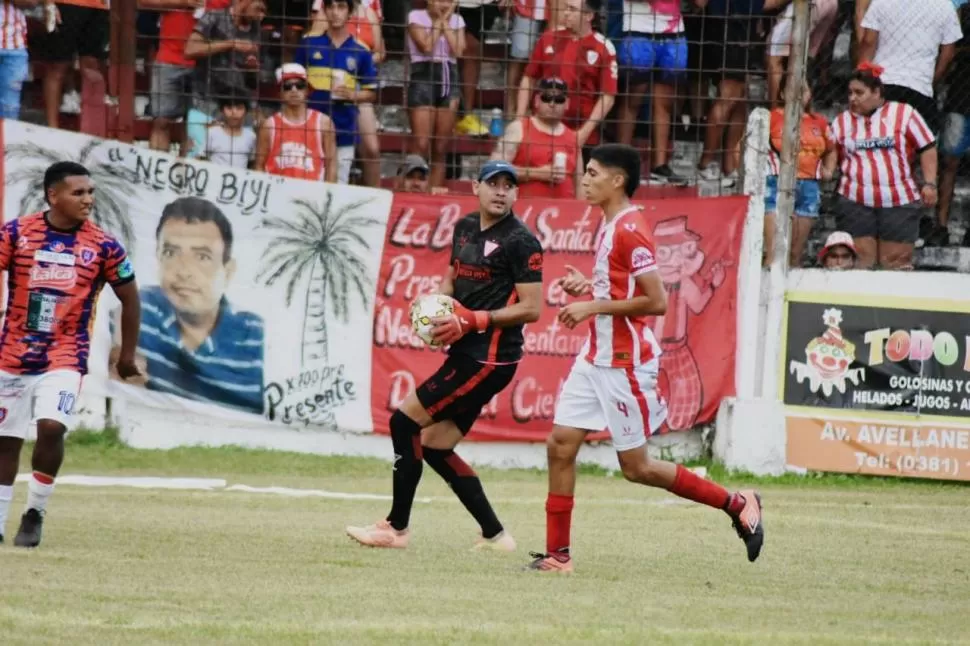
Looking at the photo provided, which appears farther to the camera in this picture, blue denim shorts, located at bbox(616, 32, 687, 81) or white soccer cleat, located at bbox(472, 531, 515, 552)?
blue denim shorts, located at bbox(616, 32, 687, 81)

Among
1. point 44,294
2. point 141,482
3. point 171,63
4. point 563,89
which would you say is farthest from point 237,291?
point 44,294

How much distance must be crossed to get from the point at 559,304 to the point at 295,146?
320cm

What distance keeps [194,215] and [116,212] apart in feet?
2.56

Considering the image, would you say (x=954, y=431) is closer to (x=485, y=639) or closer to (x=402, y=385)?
(x=402, y=385)

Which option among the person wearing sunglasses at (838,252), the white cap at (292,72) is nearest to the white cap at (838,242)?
the person wearing sunglasses at (838,252)

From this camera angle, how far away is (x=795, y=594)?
8109 millimetres

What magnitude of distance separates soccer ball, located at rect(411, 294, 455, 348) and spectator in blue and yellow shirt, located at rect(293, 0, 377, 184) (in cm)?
744

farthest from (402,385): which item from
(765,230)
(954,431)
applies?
(954,431)

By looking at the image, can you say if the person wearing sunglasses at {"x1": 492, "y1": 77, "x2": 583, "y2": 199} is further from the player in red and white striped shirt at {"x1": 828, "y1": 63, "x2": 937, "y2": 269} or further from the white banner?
the player in red and white striped shirt at {"x1": 828, "y1": 63, "x2": 937, "y2": 269}

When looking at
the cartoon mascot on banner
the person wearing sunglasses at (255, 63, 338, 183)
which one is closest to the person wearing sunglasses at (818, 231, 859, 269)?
the cartoon mascot on banner

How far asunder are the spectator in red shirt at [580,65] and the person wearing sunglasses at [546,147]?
0.13 meters

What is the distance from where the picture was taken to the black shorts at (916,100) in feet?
55.3

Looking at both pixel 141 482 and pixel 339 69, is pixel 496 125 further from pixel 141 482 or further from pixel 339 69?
pixel 141 482

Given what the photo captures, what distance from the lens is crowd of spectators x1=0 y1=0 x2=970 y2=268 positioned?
16.7 metres
